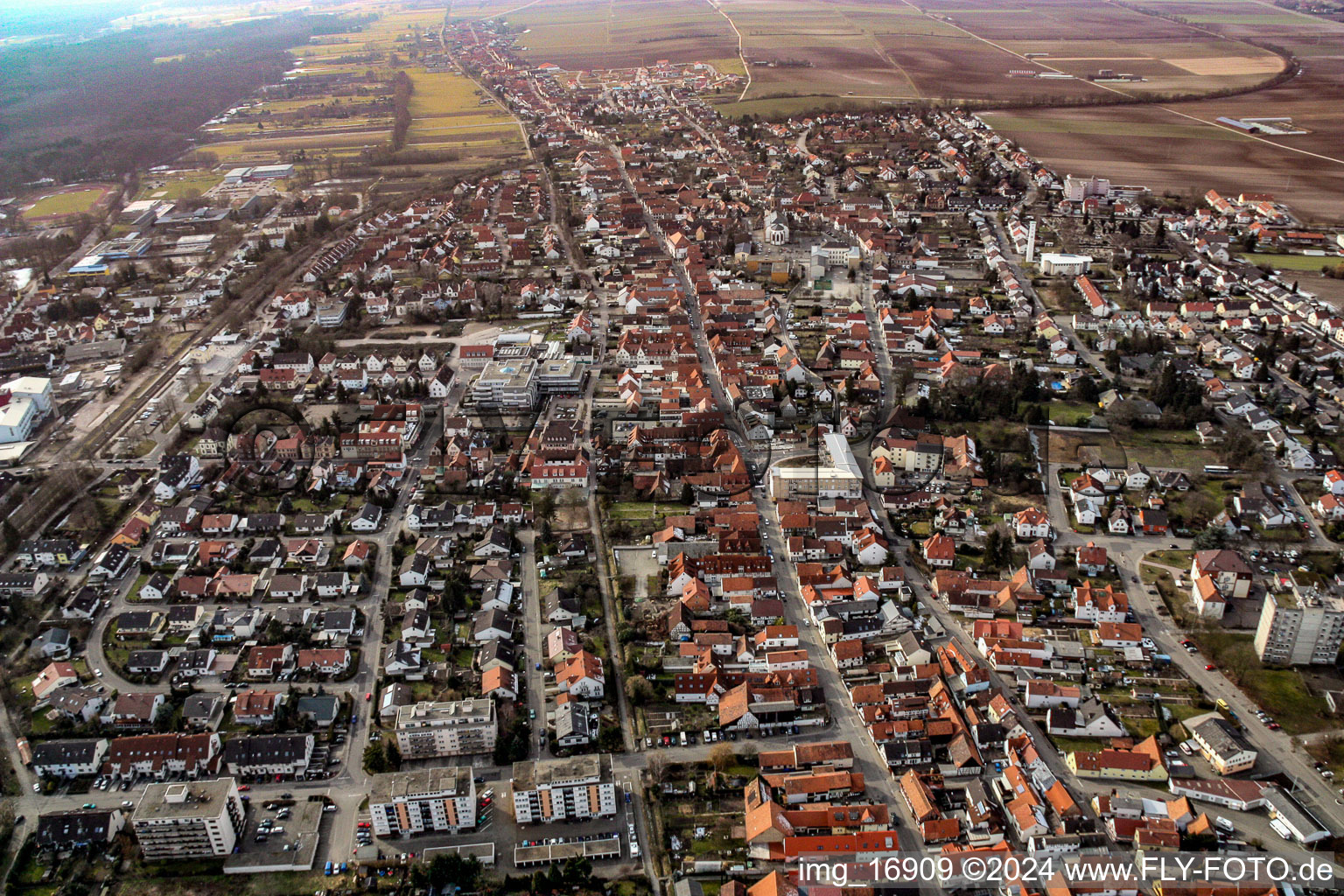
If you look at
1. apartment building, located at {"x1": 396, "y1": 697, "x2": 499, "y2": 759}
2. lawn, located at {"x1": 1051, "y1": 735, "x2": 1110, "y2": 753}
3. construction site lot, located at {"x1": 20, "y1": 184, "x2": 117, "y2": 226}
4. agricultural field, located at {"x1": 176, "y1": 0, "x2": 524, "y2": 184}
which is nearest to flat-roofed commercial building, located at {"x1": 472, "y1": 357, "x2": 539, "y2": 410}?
apartment building, located at {"x1": 396, "y1": 697, "x2": 499, "y2": 759}

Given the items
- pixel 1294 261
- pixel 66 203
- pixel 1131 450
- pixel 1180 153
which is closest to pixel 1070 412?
pixel 1131 450

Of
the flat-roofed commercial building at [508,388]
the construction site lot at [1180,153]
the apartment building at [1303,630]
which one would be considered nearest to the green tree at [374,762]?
the flat-roofed commercial building at [508,388]

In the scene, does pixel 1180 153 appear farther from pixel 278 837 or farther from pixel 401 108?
pixel 278 837

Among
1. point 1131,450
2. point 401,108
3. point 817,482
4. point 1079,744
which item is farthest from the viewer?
point 401,108

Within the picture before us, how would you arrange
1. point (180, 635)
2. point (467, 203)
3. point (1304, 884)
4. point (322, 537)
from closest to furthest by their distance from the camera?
point (1304, 884) → point (180, 635) → point (322, 537) → point (467, 203)

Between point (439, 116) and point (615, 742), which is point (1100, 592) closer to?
point (615, 742)

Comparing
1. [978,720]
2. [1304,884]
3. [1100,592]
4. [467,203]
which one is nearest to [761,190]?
[467,203]
